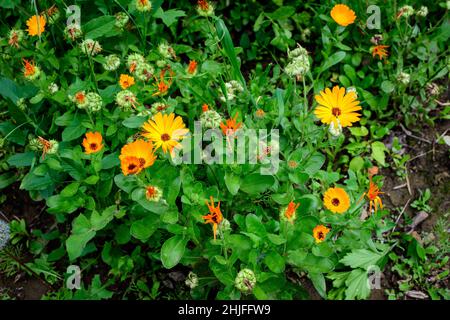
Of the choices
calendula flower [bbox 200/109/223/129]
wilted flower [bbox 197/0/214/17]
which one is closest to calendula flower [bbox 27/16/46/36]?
wilted flower [bbox 197/0/214/17]

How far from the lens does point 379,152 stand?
301 centimetres

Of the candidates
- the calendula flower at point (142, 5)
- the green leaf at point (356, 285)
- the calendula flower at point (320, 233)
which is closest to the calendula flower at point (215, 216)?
the calendula flower at point (320, 233)


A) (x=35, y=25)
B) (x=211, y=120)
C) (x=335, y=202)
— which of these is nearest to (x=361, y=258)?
(x=335, y=202)

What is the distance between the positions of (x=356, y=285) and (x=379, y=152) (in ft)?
2.77

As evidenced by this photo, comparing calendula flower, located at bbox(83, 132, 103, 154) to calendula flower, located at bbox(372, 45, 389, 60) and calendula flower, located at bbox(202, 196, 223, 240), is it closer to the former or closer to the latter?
calendula flower, located at bbox(202, 196, 223, 240)

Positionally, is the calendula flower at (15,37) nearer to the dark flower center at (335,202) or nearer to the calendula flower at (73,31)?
the calendula flower at (73,31)

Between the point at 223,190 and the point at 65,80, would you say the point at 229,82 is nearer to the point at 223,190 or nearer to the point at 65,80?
the point at 223,190

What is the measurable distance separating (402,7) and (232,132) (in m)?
1.53

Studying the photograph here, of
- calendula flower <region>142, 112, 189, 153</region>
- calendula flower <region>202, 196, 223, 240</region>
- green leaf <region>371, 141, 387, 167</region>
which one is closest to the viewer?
calendula flower <region>202, 196, 223, 240</region>

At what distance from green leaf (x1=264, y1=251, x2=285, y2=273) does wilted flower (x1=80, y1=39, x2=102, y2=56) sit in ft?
4.11

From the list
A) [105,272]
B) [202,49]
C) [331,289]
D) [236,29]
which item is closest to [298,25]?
[236,29]

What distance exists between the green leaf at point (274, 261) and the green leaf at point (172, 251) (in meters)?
0.35

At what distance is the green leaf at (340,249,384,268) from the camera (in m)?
2.49

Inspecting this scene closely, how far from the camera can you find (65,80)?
265cm
